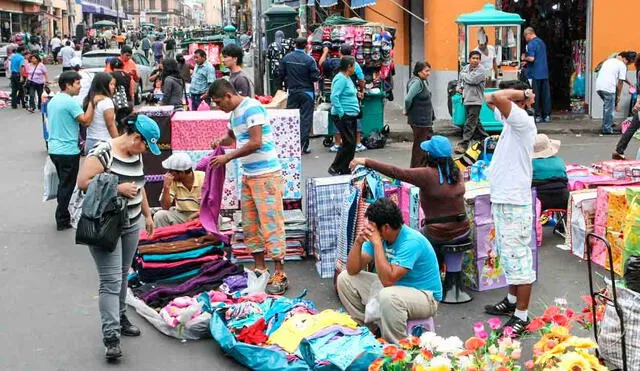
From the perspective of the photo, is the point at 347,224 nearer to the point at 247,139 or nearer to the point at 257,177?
the point at 257,177

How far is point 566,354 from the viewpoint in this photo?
3584 millimetres

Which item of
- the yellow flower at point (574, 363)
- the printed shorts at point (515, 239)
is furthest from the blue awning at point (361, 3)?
the yellow flower at point (574, 363)

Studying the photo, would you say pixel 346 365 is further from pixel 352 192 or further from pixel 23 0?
pixel 23 0

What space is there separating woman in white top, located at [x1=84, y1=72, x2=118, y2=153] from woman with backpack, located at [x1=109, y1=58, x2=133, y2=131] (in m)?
1.46

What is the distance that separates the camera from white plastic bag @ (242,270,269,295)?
6461 millimetres

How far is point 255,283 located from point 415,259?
1669 millimetres

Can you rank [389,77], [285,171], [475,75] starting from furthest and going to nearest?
[389,77], [475,75], [285,171]

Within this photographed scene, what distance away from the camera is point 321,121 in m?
14.4

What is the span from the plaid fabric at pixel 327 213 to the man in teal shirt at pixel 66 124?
2900 mm

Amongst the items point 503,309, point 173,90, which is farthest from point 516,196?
point 173,90

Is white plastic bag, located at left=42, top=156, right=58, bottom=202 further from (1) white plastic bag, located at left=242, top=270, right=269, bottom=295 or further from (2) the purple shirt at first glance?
(2) the purple shirt

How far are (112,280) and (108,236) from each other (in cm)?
37

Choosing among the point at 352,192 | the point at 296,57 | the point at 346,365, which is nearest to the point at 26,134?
the point at 296,57

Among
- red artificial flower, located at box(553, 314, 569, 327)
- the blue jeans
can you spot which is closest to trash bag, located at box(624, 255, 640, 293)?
red artificial flower, located at box(553, 314, 569, 327)
